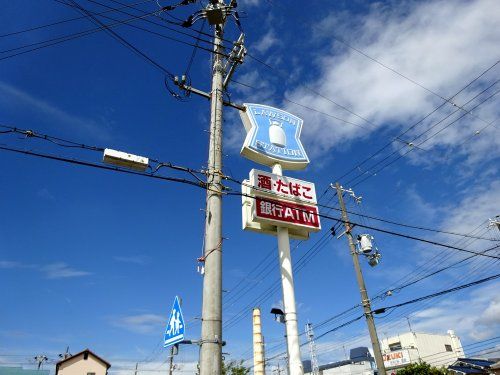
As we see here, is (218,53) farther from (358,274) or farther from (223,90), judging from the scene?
(358,274)

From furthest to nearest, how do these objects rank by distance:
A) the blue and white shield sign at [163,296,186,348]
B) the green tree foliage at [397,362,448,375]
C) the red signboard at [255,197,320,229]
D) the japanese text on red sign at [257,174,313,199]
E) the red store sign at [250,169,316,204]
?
the green tree foliage at [397,362,448,375] < the japanese text on red sign at [257,174,313,199] < the red store sign at [250,169,316,204] < the red signboard at [255,197,320,229] < the blue and white shield sign at [163,296,186,348]

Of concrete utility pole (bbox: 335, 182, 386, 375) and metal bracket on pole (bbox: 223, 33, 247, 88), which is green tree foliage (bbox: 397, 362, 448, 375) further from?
metal bracket on pole (bbox: 223, 33, 247, 88)

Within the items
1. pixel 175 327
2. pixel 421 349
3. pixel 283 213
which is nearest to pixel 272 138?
pixel 283 213

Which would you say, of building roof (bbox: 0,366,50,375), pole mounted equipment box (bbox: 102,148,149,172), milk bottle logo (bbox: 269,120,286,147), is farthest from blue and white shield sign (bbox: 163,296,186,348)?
building roof (bbox: 0,366,50,375)

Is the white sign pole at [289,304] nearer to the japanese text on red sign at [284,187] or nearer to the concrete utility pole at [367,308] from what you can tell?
the japanese text on red sign at [284,187]

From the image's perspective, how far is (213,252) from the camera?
7.97 m

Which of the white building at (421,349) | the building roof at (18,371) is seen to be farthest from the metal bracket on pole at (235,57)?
the building roof at (18,371)

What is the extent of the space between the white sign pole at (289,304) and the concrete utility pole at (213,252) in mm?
5021

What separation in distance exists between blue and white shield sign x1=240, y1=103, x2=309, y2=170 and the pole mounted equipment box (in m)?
5.91

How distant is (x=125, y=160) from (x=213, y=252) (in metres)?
2.93

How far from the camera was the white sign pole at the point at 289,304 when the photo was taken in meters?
11.4

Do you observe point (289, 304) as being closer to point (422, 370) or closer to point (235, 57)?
point (235, 57)

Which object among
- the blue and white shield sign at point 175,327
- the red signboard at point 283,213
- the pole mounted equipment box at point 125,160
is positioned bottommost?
the blue and white shield sign at point 175,327

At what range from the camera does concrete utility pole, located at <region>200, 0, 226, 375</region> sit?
6.98m
